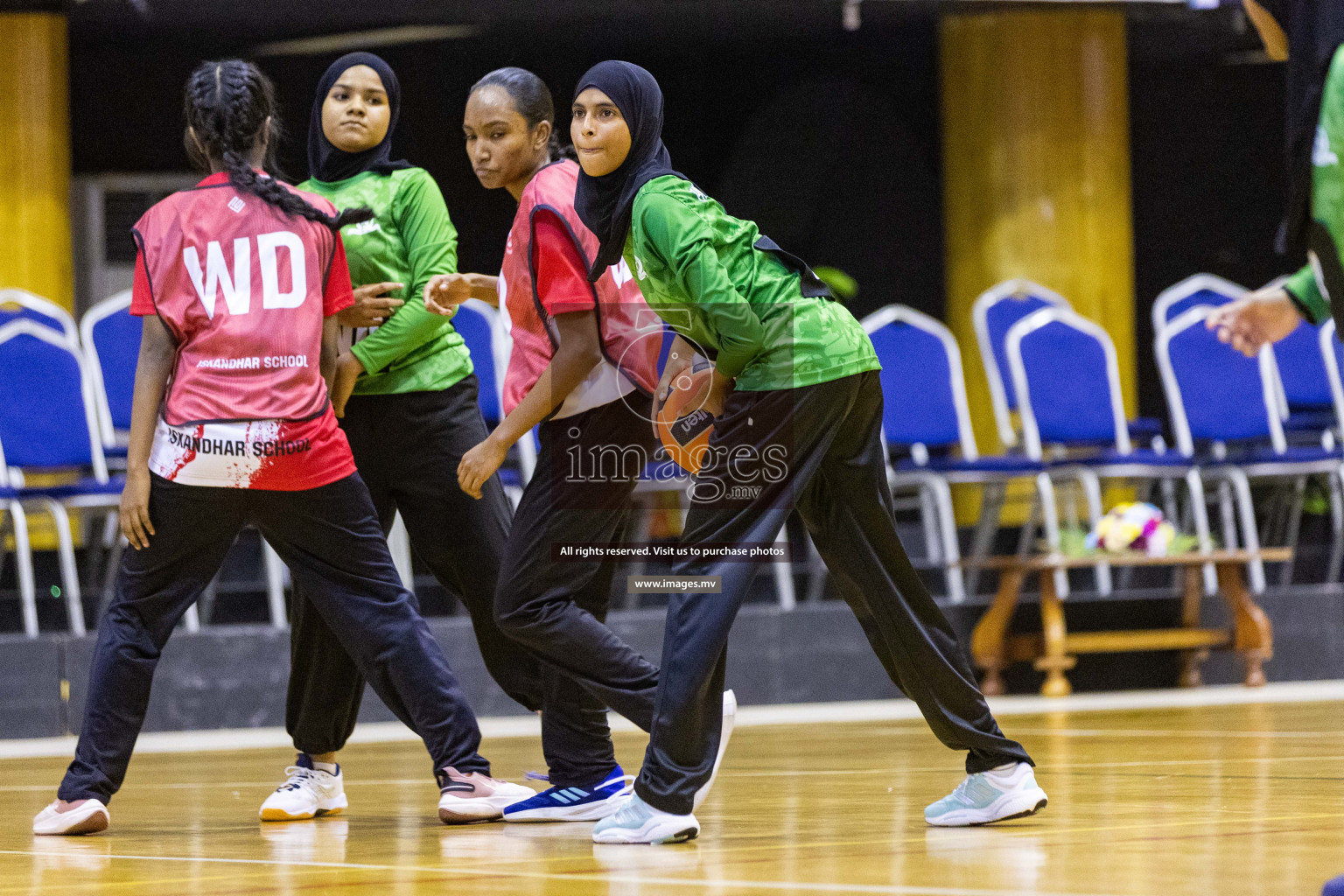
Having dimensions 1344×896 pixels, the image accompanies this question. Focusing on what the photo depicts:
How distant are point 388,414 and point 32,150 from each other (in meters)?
4.39

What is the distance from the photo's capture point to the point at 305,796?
124 inches

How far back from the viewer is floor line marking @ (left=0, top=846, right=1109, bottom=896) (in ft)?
6.64

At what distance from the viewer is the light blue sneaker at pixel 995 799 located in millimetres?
2678

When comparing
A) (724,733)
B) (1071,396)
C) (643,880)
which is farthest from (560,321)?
(1071,396)

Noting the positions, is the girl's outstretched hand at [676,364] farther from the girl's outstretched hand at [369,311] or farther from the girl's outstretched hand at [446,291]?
the girl's outstretched hand at [369,311]

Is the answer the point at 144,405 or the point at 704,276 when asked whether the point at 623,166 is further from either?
the point at 144,405

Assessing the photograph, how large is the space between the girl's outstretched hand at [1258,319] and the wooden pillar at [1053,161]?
5905mm

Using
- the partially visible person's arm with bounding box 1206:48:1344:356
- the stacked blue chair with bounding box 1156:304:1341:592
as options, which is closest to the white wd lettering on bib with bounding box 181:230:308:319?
the partially visible person's arm with bounding box 1206:48:1344:356

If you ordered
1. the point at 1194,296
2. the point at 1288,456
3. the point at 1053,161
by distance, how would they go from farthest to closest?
the point at 1053,161, the point at 1194,296, the point at 1288,456

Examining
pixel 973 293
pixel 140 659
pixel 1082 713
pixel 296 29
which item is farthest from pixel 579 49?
pixel 140 659

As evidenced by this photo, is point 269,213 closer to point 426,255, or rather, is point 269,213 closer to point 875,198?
point 426,255

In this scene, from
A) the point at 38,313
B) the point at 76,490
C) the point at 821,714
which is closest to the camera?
the point at 76,490

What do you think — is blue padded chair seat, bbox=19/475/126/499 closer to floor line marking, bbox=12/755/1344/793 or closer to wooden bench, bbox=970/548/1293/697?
floor line marking, bbox=12/755/1344/793

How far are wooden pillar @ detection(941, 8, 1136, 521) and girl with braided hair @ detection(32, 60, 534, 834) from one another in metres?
5.47
